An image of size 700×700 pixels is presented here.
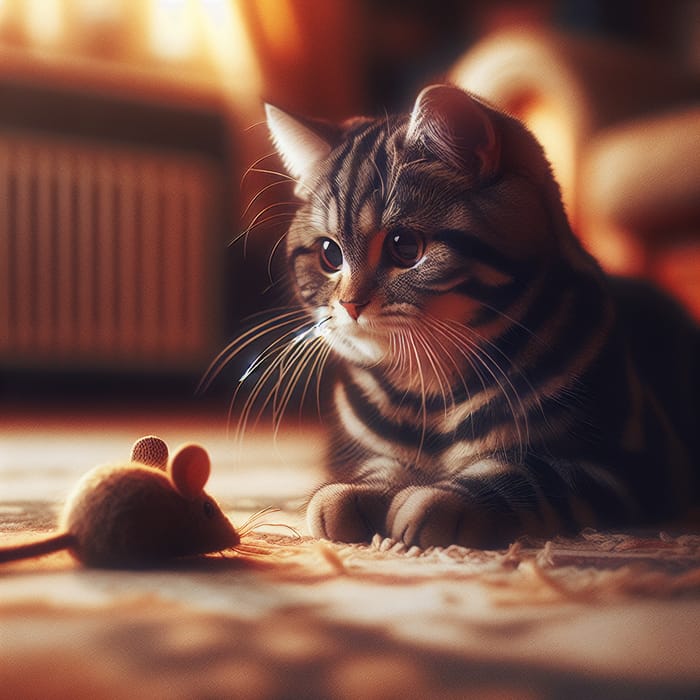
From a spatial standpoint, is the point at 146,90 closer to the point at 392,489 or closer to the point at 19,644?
the point at 392,489

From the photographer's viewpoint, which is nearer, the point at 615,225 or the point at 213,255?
the point at 615,225

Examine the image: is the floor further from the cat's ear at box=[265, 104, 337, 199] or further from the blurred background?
the blurred background

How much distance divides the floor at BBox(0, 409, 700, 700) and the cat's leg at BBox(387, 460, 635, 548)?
2 centimetres

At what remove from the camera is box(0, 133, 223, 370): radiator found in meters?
2.36

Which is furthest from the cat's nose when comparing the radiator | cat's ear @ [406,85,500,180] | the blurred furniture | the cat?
the radiator

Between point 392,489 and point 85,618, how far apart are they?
1.05 ft

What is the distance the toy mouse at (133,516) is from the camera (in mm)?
598

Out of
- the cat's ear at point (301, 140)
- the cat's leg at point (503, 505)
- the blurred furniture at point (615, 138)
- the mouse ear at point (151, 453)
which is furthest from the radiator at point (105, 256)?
the cat's leg at point (503, 505)

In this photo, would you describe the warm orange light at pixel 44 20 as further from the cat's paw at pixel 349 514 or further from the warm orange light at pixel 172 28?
the cat's paw at pixel 349 514

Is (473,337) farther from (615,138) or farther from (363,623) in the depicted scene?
(615,138)

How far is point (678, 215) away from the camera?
1484 mm

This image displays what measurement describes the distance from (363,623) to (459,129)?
0.44 meters

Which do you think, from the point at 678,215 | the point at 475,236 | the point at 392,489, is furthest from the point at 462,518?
the point at 678,215

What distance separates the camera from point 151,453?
0.71 metres
